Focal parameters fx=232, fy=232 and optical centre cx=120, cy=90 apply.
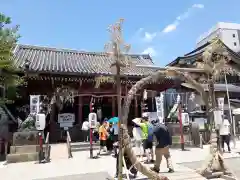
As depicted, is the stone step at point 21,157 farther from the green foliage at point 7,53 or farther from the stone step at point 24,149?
the green foliage at point 7,53

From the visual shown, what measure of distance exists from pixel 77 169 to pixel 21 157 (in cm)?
340

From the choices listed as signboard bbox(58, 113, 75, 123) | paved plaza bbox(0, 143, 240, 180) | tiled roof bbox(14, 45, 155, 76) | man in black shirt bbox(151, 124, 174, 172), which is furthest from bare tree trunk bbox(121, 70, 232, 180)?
signboard bbox(58, 113, 75, 123)

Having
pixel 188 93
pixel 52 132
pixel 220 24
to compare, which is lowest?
pixel 52 132

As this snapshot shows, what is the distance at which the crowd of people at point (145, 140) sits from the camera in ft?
25.0

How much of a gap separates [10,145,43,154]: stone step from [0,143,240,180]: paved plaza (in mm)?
778

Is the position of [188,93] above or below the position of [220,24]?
below

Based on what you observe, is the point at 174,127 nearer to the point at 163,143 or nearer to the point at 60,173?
the point at 163,143

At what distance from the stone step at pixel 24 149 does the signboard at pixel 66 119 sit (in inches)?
171

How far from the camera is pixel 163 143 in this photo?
299 inches

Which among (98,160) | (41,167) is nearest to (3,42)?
(41,167)

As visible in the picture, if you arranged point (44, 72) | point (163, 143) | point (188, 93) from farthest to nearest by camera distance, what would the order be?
1. point (188, 93)
2. point (44, 72)
3. point (163, 143)

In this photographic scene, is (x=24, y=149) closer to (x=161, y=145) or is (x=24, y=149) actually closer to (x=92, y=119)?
(x=92, y=119)

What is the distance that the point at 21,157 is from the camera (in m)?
10.7

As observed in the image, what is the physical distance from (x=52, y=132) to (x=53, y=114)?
4.12ft
